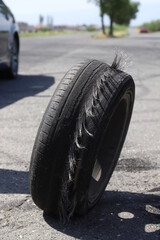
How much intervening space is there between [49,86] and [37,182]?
5979 millimetres

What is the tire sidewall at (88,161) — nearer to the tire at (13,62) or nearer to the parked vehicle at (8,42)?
the parked vehicle at (8,42)

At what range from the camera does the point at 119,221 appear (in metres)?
3.29

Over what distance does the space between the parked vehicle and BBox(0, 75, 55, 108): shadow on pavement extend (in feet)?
0.96

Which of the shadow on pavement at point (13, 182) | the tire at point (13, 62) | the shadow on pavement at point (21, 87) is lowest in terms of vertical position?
the shadow on pavement at point (21, 87)

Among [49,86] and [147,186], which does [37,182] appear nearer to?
[147,186]

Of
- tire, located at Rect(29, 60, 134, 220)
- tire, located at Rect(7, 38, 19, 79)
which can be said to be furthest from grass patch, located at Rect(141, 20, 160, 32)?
tire, located at Rect(29, 60, 134, 220)

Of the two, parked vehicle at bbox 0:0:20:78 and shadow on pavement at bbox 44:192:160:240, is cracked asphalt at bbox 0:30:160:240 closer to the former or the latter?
shadow on pavement at bbox 44:192:160:240

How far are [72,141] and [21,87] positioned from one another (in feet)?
19.9

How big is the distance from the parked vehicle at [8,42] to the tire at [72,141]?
5.89 metres

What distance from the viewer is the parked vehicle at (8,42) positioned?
9031 mm

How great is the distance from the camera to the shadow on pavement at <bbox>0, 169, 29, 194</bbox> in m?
3.82

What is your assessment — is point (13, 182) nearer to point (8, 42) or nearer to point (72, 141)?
point (72, 141)

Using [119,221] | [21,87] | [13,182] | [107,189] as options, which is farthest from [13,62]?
[119,221]

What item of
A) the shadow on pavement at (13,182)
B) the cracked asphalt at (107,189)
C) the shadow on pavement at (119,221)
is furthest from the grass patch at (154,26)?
the shadow on pavement at (119,221)
